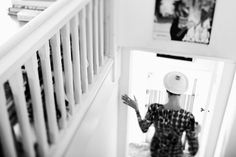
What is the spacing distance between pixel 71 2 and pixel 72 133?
552 millimetres

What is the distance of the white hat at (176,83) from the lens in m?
2.09

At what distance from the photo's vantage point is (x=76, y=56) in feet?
4.35

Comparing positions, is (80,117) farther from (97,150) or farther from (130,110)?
(130,110)

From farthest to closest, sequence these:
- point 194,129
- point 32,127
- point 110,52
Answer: point 194,129
point 110,52
point 32,127

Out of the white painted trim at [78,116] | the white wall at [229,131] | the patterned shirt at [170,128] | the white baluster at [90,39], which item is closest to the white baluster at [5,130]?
the white painted trim at [78,116]

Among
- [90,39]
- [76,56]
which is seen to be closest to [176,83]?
[90,39]

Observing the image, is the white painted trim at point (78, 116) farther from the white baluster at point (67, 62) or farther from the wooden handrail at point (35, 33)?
the wooden handrail at point (35, 33)

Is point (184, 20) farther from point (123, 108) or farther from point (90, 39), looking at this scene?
point (123, 108)

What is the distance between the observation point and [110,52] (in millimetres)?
1902

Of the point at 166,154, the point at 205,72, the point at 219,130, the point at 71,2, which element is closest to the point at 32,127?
the point at 71,2

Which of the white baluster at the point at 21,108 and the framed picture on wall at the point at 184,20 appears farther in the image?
the framed picture on wall at the point at 184,20

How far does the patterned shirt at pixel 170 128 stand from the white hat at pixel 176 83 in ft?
0.50

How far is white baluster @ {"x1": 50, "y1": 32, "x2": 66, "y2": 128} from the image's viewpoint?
1.11 meters

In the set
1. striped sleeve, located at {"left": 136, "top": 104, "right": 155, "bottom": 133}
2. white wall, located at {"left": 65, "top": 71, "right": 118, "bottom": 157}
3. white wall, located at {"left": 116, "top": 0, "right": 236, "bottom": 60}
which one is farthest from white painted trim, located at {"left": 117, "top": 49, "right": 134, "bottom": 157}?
striped sleeve, located at {"left": 136, "top": 104, "right": 155, "bottom": 133}
